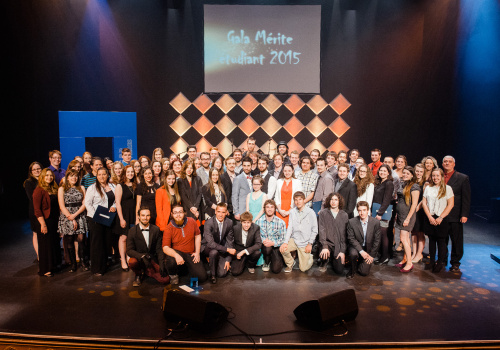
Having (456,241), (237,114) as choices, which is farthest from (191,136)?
(456,241)

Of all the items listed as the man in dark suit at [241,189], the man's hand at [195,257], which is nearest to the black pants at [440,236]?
the man in dark suit at [241,189]

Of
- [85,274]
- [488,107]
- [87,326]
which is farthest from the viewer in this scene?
[488,107]

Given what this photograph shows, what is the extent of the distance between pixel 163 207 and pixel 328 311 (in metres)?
2.26

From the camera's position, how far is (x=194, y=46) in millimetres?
7297

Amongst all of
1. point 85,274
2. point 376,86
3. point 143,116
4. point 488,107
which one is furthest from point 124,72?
point 488,107

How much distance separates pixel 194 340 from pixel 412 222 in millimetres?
2994

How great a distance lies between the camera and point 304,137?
7.52 m

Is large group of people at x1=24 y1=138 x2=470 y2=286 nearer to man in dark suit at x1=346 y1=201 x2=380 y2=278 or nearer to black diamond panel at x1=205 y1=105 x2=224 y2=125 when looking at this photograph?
man in dark suit at x1=346 y1=201 x2=380 y2=278

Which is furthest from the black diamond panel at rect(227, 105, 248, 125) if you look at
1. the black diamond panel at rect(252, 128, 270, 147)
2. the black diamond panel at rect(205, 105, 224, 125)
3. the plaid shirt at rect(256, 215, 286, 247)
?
the plaid shirt at rect(256, 215, 286, 247)

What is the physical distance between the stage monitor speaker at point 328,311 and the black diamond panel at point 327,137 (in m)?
4.98

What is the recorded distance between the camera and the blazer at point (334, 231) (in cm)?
410

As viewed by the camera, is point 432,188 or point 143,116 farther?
point 143,116

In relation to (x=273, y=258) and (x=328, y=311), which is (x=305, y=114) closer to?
(x=273, y=258)

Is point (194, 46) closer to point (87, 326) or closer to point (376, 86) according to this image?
point (376, 86)
